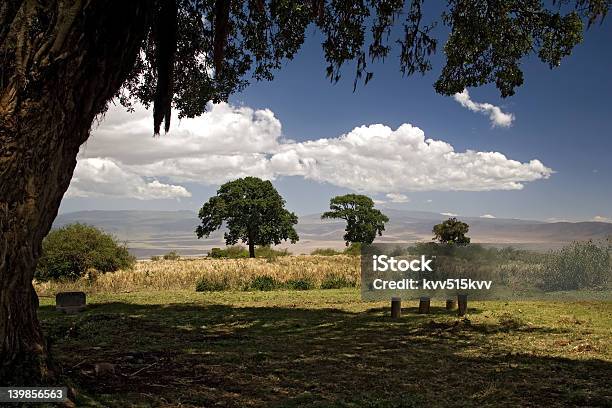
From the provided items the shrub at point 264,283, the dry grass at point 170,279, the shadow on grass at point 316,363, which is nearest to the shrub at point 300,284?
the dry grass at point 170,279

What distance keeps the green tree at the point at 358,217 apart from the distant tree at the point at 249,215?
14620mm

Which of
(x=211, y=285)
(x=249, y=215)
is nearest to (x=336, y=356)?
(x=211, y=285)

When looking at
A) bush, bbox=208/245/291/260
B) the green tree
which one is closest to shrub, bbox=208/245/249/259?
bush, bbox=208/245/291/260

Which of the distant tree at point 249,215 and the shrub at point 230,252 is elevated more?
the distant tree at point 249,215

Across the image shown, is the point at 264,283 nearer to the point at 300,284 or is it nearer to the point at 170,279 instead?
the point at 300,284

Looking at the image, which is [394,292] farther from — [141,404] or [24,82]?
[24,82]

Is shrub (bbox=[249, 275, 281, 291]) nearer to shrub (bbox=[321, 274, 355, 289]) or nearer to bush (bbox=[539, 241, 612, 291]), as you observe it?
shrub (bbox=[321, 274, 355, 289])

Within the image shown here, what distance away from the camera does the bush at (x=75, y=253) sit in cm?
2458

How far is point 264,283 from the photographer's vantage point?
24.9 meters

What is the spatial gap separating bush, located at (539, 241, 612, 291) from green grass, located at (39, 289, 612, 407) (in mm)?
5434

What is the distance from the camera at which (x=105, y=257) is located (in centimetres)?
2561

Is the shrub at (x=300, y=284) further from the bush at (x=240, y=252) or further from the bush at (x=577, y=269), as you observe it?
the bush at (x=240, y=252)

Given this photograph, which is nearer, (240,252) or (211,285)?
(211,285)

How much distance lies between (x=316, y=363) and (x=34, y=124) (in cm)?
618
